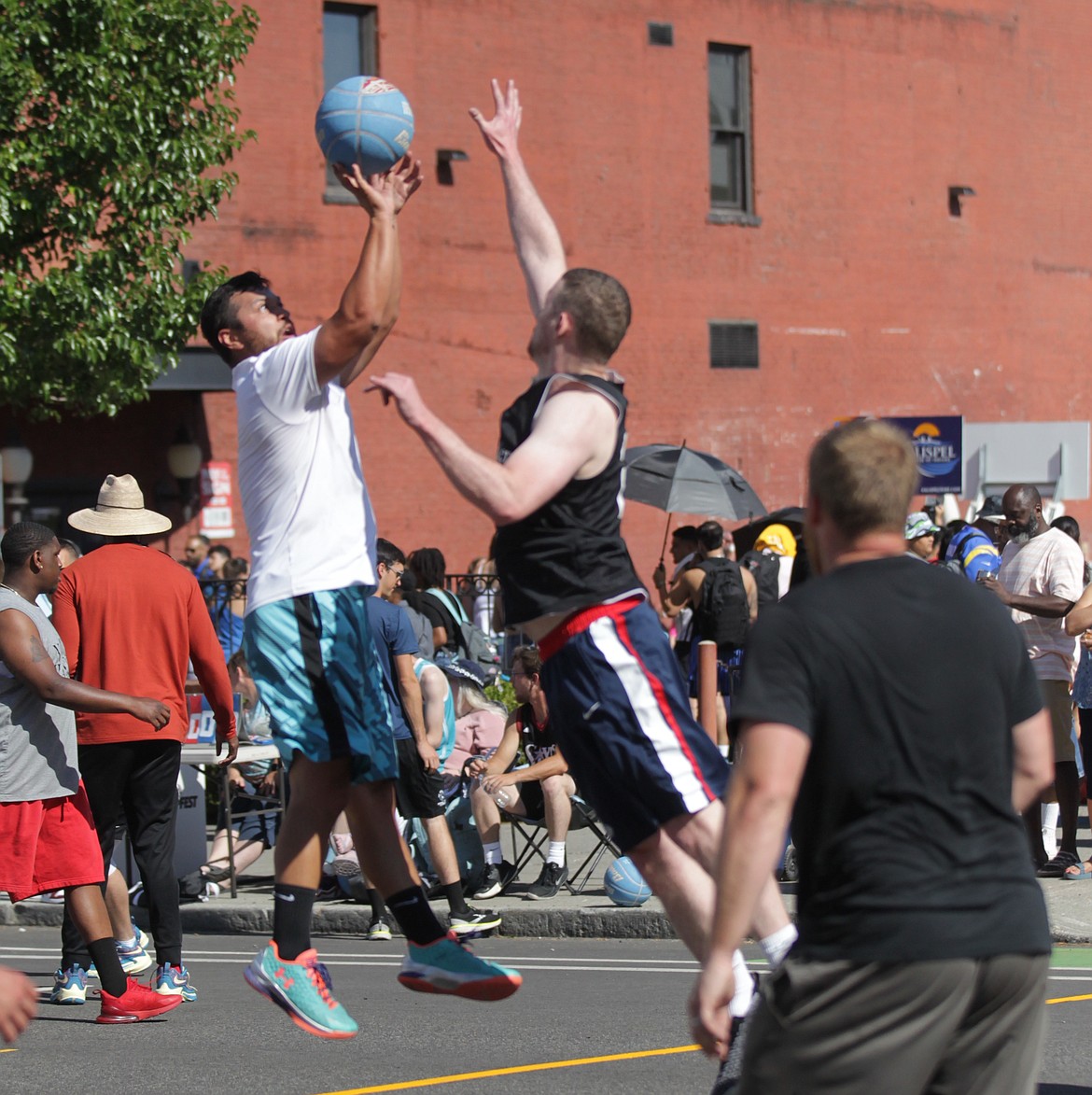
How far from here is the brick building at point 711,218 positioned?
76.9 feet

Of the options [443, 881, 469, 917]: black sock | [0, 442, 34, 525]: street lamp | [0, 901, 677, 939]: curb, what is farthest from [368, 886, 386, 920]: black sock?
[0, 442, 34, 525]: street lamp

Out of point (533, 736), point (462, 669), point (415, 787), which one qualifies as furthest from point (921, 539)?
point (415, 787)

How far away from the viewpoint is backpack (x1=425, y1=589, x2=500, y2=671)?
536 inches

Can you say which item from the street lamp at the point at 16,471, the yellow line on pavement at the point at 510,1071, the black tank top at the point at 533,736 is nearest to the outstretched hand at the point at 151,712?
the yellow line on pavement at the point at 510,1071

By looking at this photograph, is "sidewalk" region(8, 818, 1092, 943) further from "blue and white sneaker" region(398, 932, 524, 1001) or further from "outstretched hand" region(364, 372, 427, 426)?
"outstretched hand" region(364, 372, 427, 426)

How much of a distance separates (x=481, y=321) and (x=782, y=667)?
21.7 metres

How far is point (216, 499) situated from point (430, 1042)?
1608 cm

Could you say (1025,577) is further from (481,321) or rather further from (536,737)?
(481,321)

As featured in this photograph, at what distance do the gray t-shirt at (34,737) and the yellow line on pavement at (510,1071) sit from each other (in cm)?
220

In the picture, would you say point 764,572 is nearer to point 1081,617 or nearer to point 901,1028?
point 1081,617

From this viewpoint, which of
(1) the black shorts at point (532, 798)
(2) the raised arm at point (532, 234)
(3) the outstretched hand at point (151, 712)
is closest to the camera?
(2) the raised arm at point (532, 234)

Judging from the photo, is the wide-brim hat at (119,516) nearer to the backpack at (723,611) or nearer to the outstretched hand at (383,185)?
the outstretched hand at (383,185)

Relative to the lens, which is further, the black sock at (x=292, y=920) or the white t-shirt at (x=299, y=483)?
the black sock at (x=292, y=920)

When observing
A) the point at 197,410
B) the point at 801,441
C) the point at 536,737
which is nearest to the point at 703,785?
the point at 536,737
